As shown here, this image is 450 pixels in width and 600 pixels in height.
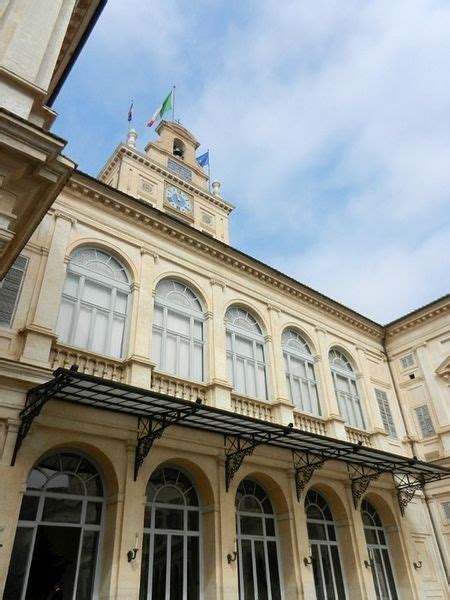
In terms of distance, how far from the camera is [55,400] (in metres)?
10.3

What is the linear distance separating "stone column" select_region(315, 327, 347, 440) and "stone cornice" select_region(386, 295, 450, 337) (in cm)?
473

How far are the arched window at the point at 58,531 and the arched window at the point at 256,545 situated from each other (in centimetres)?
414

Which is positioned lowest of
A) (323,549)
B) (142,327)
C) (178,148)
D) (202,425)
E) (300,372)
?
→ (323,549)

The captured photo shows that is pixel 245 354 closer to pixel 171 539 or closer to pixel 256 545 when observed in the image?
pixel 256 545

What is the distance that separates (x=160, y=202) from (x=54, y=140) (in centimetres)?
1395

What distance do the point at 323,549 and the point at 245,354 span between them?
6.30 m

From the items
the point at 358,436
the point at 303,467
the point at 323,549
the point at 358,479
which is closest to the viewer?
the point at 303,467

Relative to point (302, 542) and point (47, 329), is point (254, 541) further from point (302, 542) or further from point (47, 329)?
point (47, 329)

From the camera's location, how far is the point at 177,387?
1280 centimetres

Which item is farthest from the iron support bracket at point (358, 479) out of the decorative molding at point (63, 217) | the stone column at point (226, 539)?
the decorative molding at point (63, 217)

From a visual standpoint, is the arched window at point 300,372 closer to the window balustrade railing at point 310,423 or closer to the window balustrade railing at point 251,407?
the window balustrade railing at point 310,423

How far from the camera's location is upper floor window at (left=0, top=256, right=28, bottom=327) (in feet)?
35.0

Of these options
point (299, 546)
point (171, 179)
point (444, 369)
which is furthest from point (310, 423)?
point (171, 179)

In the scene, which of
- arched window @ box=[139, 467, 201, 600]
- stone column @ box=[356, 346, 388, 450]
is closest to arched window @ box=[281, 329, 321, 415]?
stone column @ box=[356, 346, 388, 450]
